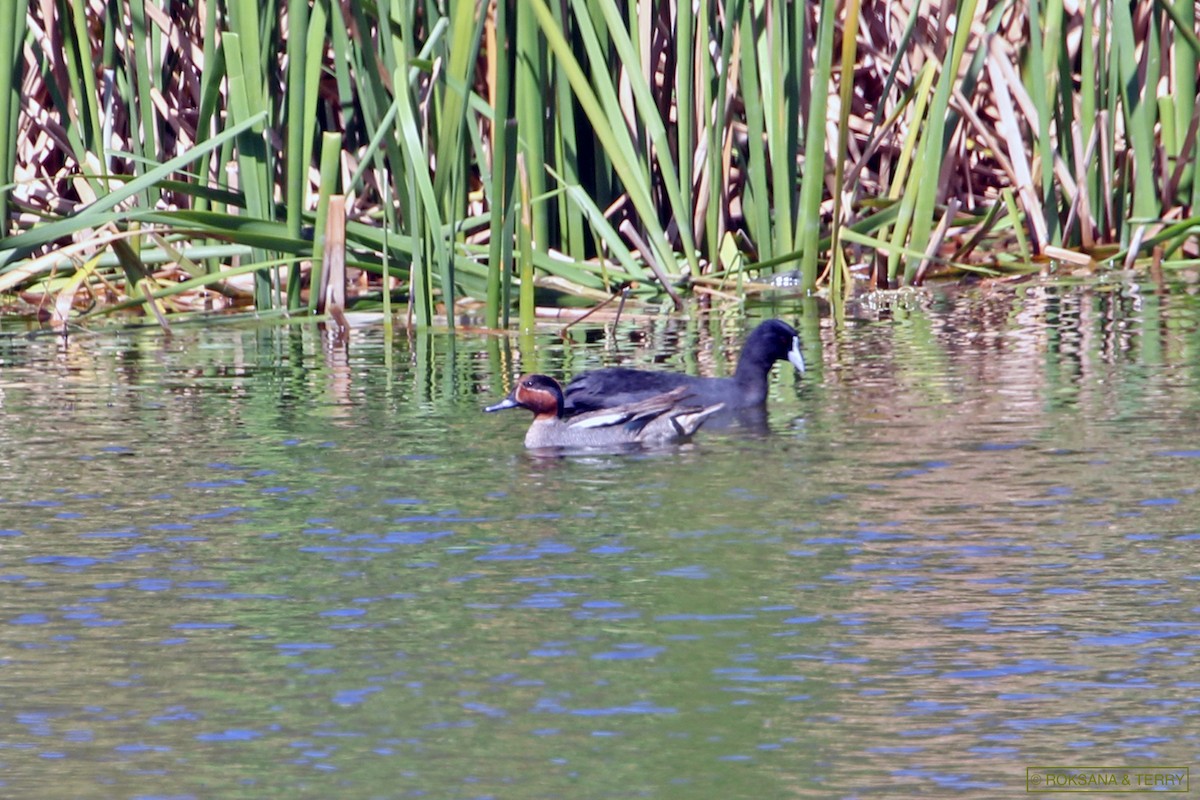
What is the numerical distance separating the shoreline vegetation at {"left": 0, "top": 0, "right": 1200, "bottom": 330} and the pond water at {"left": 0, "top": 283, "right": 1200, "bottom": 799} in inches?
45.3

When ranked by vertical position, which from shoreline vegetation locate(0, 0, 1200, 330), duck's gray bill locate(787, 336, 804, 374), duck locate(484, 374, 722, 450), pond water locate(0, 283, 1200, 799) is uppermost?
shoreline vegetation locate(0, 0, 1200, 330)

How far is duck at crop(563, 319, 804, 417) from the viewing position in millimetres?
6707

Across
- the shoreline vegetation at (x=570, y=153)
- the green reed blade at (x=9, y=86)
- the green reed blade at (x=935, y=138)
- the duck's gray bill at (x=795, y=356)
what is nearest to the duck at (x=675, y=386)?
the duck's gray bill at (x=795, y=356)

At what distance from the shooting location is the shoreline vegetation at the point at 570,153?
8430 millimetres

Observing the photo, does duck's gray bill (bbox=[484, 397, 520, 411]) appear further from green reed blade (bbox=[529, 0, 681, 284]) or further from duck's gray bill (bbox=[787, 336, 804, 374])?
green reed blade (bbox=[529, 0, 681, 284])

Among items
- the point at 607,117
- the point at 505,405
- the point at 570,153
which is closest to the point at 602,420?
the point at 505,405

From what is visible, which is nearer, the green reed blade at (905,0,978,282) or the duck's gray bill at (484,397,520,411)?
the duck's gray bill at (484,397,520,411)

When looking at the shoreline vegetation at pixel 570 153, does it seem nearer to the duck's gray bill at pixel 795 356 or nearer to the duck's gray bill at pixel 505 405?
the duck's gray bill at pixel 795 356

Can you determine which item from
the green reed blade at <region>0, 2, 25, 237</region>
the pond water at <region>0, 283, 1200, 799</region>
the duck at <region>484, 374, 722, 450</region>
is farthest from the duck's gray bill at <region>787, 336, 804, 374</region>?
the green reed blade at <region>0, 2, 25, 237</region>

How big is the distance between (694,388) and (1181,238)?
12.3 ft

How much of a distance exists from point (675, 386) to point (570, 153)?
261cm

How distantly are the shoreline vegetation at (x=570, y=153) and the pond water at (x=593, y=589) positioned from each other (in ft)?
3.77

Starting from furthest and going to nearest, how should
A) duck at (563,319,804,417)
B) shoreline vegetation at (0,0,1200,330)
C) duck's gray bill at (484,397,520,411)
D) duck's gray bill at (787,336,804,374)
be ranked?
shoreline vegetation at (0,0,1200,330), duck's gray bill at (787,336,804,374), duck at (563,319,804,417), duck's gray bill at (484,397,520,411)

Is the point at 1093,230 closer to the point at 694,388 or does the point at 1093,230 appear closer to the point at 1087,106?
the point at 1087,106
